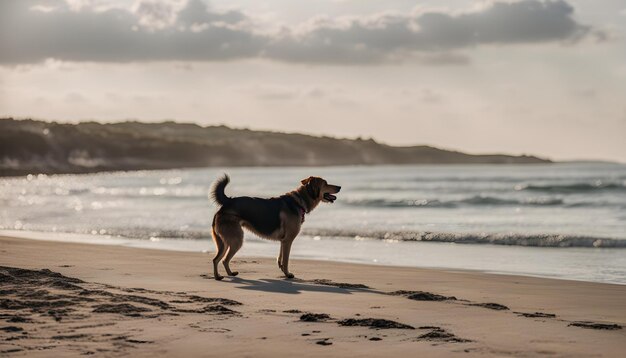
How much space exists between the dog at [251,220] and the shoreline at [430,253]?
2.90 m

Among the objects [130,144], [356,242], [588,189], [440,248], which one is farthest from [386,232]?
[130,144]

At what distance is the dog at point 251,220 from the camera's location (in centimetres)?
1015

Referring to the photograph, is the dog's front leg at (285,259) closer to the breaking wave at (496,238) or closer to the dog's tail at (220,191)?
the dog's tail at (220,191)

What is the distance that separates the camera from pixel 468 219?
81.4 ft

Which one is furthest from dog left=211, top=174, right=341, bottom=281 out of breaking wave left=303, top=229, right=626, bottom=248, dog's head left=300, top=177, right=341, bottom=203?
breaking wave left=303, top=229, right=626, bottom=248

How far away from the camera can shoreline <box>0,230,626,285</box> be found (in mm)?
12469

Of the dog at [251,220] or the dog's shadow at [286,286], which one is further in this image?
the dog at [251,220]

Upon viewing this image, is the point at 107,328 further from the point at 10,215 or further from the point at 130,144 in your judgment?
the point at 130,144

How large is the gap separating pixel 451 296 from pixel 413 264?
4.66 m

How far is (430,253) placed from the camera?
50.5 ft

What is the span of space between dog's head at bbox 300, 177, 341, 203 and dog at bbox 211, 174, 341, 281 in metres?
0.23

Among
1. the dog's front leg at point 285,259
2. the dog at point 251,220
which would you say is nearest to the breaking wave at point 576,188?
the dog at point 251,220

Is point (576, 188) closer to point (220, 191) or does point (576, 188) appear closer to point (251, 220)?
point (251, 220)

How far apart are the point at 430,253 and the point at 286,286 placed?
6607 mm
